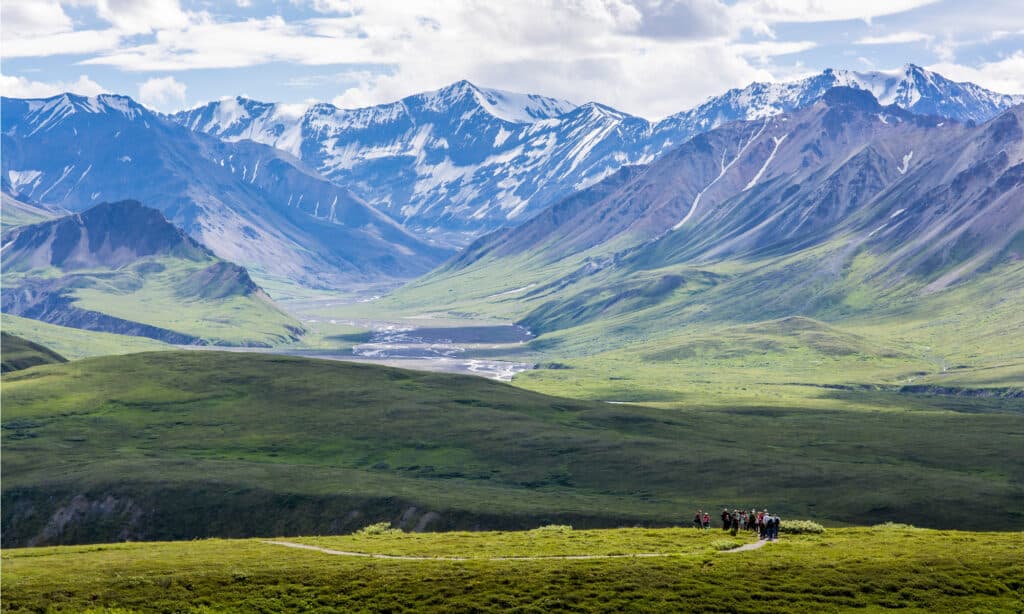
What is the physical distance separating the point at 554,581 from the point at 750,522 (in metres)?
27.6

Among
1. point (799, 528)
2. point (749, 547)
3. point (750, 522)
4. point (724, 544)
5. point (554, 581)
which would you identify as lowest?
point (554, 581)

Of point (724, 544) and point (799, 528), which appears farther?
point (799, 528)

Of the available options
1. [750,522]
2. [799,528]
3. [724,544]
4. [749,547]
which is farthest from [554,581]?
[799,528]

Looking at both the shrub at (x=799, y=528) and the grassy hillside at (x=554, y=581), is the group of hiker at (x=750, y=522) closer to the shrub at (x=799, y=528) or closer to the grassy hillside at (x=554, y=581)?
the grassy hillside at (x=554, y=581)

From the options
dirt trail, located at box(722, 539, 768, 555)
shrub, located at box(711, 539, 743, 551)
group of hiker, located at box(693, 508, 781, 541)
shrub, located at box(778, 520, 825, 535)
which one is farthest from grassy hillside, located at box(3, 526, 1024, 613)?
shrub, located at box(778, 520, 825, 535)

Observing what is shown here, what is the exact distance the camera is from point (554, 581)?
8131cm

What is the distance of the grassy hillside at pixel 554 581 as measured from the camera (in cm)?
7850

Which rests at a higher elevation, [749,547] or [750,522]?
[750,522]

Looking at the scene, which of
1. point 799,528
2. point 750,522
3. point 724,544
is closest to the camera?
point 724,544

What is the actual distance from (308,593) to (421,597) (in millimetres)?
8270

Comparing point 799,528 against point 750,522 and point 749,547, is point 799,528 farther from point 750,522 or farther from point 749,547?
point 749,547

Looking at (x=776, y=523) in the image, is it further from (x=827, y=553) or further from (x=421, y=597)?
(x=421, y=597)

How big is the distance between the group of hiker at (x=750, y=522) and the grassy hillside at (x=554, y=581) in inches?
72.9

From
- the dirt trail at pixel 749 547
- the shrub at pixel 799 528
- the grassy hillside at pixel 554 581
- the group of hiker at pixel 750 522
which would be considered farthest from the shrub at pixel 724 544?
the shrub at pixel 799 528
